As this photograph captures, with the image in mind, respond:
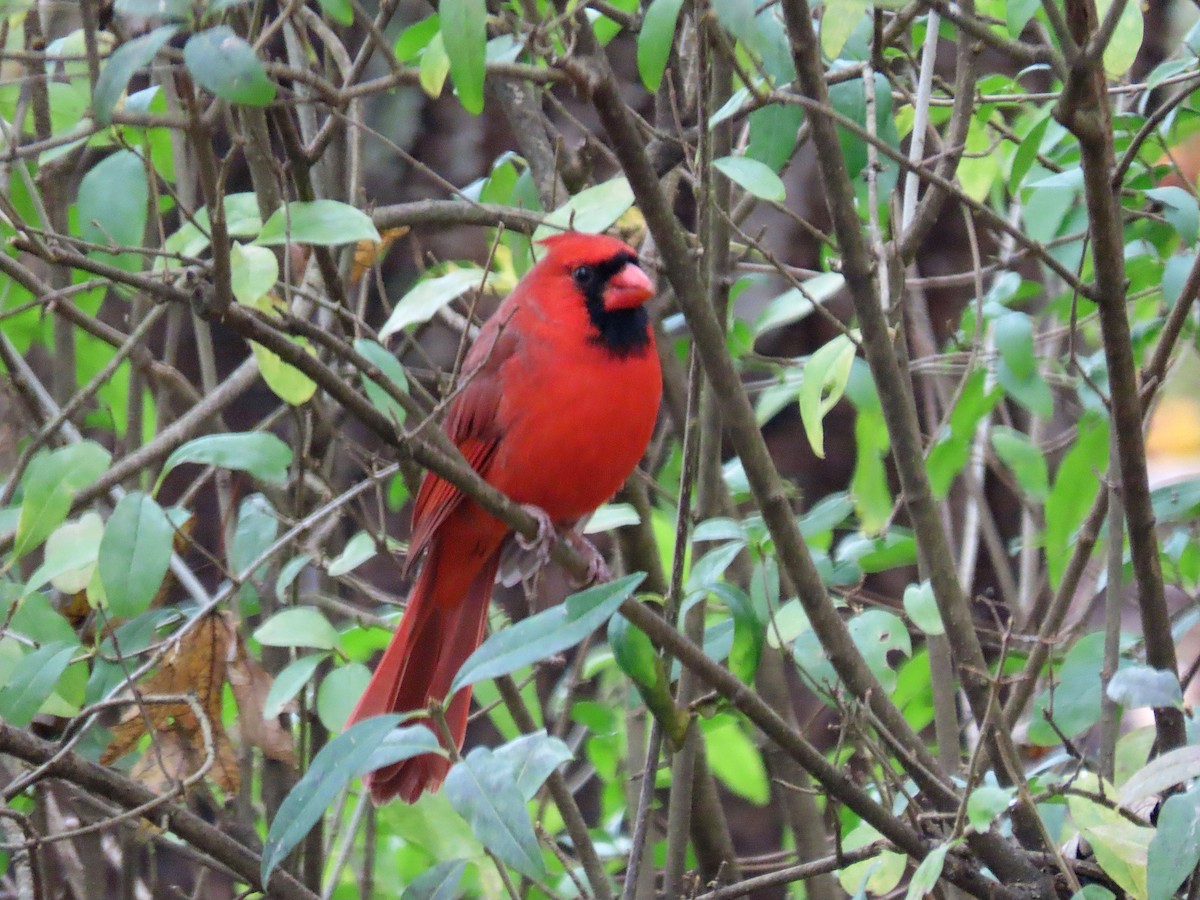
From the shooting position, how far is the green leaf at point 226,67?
1334 mm

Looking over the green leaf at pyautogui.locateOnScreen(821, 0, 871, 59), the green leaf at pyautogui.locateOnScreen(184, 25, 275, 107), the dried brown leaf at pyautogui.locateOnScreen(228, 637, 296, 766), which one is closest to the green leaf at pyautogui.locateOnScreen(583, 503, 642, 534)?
the dried brown leaf at pyautogui.locateOnScreen(228, 637, 296, 766)

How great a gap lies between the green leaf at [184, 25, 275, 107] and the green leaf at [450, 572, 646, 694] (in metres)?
0.56

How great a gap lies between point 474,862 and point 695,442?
71 centimetres

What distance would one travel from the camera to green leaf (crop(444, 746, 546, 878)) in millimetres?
1265

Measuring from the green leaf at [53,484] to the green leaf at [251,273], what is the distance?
0.30 m

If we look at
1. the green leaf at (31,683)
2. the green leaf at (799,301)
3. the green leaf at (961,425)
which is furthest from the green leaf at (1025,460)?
the green leaf at (31,683)

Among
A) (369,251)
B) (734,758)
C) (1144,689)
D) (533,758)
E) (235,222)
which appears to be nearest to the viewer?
(533,758)

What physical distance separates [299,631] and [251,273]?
0.59 metres

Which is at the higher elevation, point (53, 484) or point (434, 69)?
point (434, 69)

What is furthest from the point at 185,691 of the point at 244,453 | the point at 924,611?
the point at 924,611

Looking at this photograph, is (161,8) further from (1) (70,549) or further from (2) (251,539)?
(2) (251,539)

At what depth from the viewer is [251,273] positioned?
5.64 feet

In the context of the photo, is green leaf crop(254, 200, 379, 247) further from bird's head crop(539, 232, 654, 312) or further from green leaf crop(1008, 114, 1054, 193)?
green leaf crop(1008, 114, 1054, 193)

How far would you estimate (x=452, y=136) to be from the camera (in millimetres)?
4625
